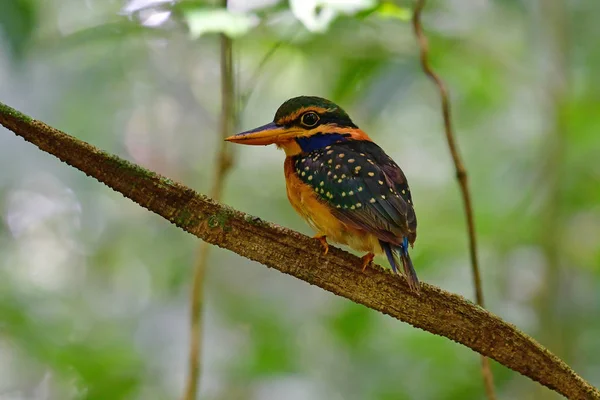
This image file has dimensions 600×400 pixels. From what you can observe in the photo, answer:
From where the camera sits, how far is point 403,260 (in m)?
1.91

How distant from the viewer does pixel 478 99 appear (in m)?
3.98

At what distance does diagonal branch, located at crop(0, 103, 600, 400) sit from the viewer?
5.21 ft

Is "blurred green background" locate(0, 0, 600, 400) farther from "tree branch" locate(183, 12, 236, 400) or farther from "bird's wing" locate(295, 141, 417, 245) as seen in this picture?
"bird's wing" locate(295, 141, 417, 245)

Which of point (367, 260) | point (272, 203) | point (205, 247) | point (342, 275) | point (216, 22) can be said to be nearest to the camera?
point (342, 275)

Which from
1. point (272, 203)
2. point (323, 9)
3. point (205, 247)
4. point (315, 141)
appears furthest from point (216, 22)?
point (272, 203)

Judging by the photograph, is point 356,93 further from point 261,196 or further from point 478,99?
point 261,196

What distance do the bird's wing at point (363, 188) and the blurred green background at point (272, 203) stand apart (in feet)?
1.32

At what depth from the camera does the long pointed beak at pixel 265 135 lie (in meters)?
2.15

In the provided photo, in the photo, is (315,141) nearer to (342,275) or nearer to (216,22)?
(216,22)

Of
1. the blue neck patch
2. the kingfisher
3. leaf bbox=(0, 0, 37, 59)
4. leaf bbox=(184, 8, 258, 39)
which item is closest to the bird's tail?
the kingfisher

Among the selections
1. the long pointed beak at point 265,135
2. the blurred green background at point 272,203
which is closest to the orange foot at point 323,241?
the long pointed beak at point 265,135

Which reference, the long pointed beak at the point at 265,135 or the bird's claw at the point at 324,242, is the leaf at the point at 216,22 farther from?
the bird's claw at the point at 324,242

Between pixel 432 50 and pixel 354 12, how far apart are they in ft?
3.21

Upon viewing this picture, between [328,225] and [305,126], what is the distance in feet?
1.23
